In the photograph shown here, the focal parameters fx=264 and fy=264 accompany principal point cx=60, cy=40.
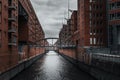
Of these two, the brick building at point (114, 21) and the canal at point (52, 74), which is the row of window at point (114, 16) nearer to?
the brick building at point (114, 21)

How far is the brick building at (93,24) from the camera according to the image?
248 feet

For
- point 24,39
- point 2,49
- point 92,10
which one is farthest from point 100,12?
point 2,49

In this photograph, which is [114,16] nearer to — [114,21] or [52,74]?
[114,21]

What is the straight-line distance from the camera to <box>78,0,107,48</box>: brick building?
7550 cm

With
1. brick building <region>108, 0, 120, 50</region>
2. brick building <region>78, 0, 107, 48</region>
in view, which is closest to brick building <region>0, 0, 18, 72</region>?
brick building <region>108, 0, 120, 50</region>

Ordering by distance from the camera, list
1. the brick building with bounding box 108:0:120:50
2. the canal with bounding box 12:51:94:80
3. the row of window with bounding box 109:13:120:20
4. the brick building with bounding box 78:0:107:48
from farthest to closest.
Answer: the brick building with bounding box 78:0:107:48
the row of window with bounding box 109:13:120:20
the brick building with bounding box 108:0:120:50
the canal with bounding box 12:51:94:80

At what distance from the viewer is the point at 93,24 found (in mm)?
76125

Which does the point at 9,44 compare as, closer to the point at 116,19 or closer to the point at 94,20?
the point at 116,19

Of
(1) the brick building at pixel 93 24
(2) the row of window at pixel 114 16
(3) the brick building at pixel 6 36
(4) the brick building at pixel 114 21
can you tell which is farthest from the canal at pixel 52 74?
(2) the row of window at pixel 114 16

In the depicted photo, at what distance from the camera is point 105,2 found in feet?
254

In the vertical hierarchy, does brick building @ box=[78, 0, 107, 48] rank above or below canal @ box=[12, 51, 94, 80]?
above

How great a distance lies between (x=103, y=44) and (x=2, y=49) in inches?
1593

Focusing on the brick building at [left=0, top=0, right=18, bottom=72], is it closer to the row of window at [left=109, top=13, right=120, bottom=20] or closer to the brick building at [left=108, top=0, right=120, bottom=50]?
the brick building at [left=108, top=0, right=120, bottom=50]

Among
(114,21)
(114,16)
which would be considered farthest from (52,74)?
(114,16)
